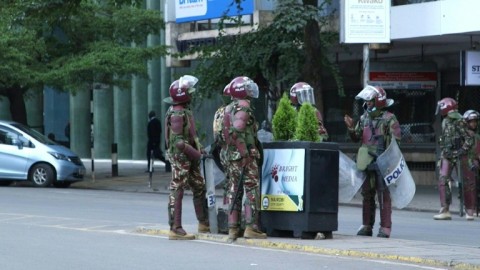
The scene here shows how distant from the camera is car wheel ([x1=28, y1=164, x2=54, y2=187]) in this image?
2825 cm

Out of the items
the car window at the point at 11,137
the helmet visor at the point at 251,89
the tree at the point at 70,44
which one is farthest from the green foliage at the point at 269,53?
the helmet visor at the point at 251,89

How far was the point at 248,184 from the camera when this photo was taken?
1362 cm

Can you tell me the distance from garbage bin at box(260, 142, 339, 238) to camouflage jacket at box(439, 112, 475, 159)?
238 inches

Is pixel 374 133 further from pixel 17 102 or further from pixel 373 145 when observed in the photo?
pixel 17 102

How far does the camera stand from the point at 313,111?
549 inches

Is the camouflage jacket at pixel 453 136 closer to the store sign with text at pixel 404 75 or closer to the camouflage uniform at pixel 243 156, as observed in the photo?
the camouflage uniform at pixel 243 156

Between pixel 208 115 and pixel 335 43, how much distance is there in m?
8.82

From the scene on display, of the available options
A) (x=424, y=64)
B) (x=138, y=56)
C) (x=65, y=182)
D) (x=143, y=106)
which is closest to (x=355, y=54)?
(x=424, y=64)

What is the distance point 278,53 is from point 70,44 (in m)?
7.24

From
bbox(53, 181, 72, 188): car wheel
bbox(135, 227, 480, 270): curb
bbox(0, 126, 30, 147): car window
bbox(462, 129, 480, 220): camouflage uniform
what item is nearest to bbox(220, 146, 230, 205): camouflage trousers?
bbox(135, 227, 480, 270): curb

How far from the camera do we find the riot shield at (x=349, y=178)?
14.8 meters

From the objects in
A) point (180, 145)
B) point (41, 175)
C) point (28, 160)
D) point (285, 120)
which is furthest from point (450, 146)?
point (28, 160)

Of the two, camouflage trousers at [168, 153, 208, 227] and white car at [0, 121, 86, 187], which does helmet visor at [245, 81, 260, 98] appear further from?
white car at [0, 121, 86, 187]

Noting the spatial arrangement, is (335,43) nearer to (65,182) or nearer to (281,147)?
(65,182)
